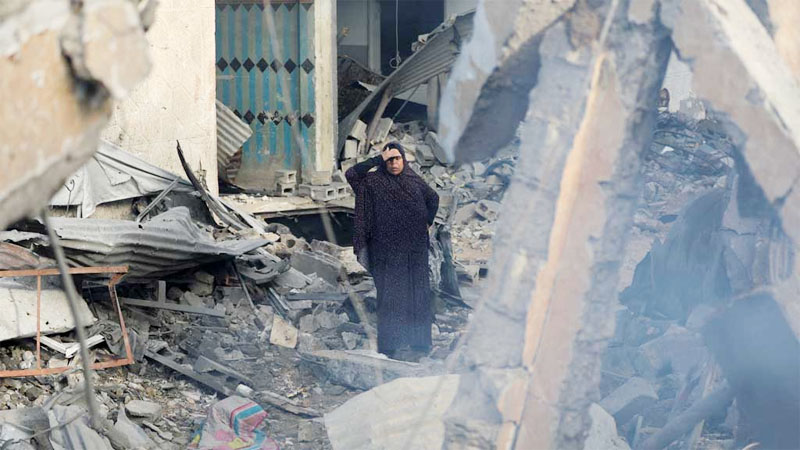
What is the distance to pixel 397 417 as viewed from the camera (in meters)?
4.35

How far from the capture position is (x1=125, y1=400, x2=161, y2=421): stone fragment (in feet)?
20.7

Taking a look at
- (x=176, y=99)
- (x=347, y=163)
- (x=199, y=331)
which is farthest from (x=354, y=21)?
(x=199, y=331)

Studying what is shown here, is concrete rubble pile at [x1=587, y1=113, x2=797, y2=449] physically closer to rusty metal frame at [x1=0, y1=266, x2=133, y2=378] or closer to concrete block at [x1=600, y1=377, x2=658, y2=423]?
concrete block at [x1=600, y1=377, x2=658, y2=423]

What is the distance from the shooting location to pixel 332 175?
12703mm

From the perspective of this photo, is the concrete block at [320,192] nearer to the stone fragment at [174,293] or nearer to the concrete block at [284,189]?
the concrete block at [284,189]

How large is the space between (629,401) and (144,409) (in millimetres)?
2778

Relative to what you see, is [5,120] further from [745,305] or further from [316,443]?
[316,443]

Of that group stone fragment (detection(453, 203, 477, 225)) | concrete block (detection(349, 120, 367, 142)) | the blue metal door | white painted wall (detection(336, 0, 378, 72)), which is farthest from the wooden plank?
white painted wall (detection(336, 0, 378, 72))

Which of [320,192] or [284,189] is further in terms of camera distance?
[284,189]

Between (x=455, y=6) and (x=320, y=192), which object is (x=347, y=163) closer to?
(x=320, y=192)

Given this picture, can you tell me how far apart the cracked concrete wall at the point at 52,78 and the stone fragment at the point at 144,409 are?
3625mm

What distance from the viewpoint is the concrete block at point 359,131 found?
14.2 meters

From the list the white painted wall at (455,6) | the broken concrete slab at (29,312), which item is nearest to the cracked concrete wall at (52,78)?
the broken concrete slab at (29,312)

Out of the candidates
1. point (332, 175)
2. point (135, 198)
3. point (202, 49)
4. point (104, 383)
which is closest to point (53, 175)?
point (104, 383)
